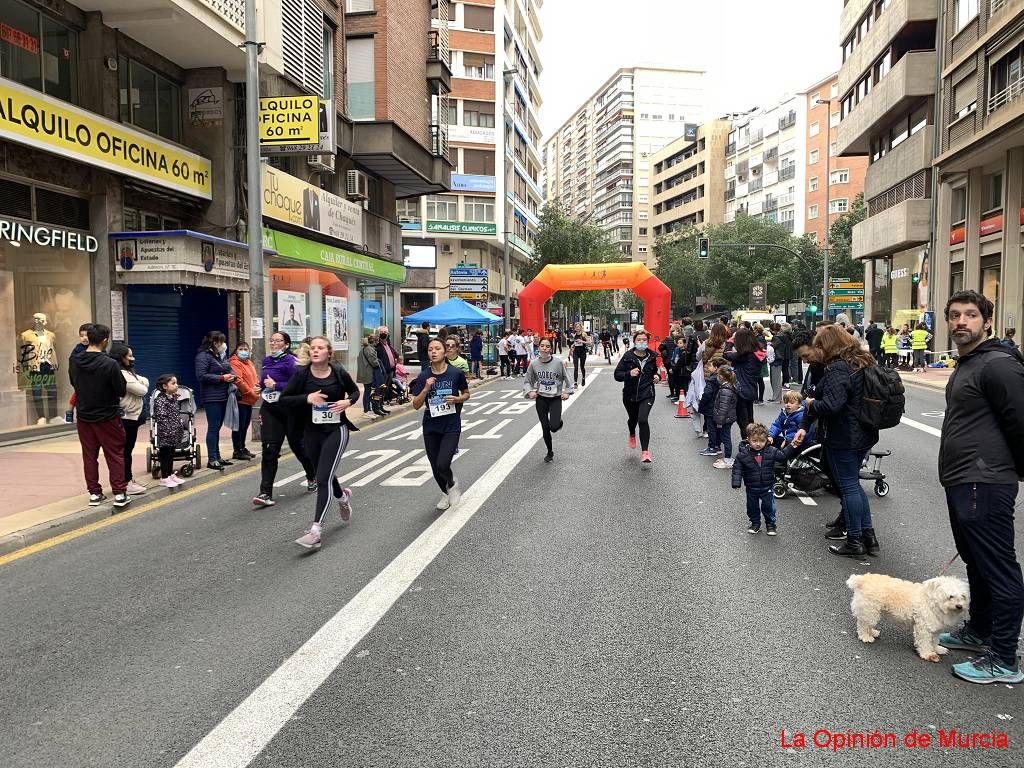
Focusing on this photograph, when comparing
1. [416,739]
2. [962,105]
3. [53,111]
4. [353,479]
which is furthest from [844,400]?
[962,105]

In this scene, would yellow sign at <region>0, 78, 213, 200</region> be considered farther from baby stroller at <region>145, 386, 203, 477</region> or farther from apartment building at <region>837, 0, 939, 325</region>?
apartment building at <region>837, 0, 939, 325</region>

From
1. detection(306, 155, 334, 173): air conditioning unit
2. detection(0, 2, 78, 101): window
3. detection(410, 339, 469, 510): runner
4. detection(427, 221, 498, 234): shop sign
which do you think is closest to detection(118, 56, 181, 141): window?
detection(0, 2, 78, 101): window

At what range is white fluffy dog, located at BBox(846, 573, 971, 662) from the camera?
3986mm

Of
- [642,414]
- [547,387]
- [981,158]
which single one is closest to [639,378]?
[642,414]

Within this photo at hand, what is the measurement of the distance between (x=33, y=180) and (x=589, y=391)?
14905 millimetres

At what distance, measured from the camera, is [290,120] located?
14812 mm

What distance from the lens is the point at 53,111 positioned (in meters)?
12.4

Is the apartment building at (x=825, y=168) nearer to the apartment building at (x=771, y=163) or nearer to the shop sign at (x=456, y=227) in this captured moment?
the apartment building at (x=771, y=163)

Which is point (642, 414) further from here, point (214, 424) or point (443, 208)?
point (443, 208)

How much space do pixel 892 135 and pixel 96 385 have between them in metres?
40.3

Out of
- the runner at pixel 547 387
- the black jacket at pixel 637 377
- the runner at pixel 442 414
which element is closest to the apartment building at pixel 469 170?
the runner at pixel 547 387

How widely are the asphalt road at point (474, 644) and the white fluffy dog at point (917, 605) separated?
152 millimetres

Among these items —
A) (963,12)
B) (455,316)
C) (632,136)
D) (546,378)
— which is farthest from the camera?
(632,136)

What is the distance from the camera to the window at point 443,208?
167ft
